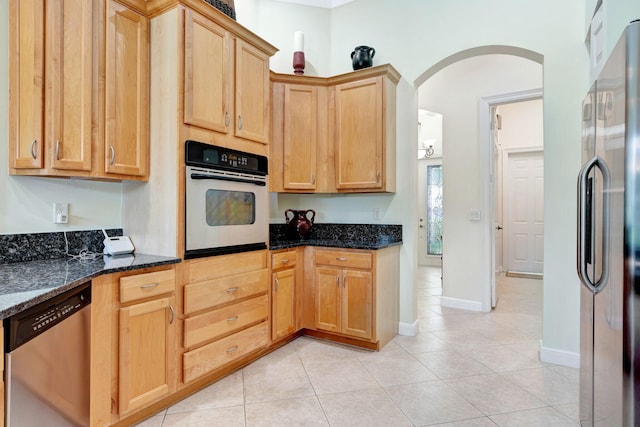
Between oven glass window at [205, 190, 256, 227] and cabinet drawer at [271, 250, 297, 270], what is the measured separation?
394 mm

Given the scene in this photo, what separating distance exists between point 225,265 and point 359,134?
1666 mm

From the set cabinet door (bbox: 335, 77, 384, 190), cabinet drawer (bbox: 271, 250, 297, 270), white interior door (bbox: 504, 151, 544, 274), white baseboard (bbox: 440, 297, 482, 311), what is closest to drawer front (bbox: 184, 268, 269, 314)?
cabinet drawer (bbox: 271, 250, 297, 270)

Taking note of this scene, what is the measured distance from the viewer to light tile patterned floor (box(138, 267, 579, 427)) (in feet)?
6.42

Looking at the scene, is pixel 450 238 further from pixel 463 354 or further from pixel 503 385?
pixel 503 385

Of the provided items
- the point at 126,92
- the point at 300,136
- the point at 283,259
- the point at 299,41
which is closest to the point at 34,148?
the point at 126,92

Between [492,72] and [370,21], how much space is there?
1562 mm

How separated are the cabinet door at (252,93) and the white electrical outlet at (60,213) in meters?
1.14

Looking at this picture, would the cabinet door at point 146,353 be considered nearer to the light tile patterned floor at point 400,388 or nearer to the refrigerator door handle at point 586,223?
the light tile patterned floor at point 400,388

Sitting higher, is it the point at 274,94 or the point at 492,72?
the point at 492,72

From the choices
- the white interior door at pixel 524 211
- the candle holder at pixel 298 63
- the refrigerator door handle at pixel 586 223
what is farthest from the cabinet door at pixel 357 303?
the white interior door at pixel 524 211

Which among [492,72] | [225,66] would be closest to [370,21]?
[492,72]

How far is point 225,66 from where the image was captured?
2402 mm

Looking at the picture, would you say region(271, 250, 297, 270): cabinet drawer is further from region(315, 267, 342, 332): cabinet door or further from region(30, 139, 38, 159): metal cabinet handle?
region(30, 139, 38, 159): metal cabinet handle

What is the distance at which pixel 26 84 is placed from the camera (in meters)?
1.81
